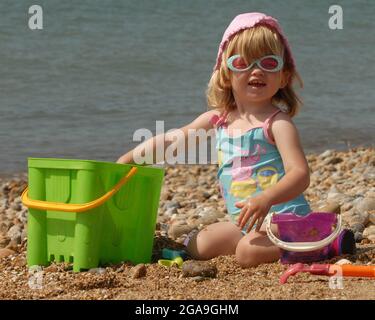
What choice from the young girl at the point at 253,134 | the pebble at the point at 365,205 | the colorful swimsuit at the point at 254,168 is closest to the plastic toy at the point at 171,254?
the young girl at the point at 253,134

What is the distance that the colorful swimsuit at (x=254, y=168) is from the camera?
3414mm

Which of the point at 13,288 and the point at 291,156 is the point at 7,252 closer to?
the point at 13,288

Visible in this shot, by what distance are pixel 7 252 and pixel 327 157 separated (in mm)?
3444

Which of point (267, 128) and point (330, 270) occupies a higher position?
point (267, 128)

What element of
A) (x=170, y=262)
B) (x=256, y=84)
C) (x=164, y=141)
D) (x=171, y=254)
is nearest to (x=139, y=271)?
(x=170, y=262)

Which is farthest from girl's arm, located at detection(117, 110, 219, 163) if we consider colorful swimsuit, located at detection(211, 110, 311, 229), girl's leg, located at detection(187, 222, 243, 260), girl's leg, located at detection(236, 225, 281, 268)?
girl's leg, located at detection(236, 225, 281, 268)

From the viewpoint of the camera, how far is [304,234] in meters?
3.24

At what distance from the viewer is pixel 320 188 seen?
543 cm

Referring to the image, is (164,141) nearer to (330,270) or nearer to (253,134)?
(253,134)

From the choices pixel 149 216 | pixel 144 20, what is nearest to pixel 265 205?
pixel 149 216

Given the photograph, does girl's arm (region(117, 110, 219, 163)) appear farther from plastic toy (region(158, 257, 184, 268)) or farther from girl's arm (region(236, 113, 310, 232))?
plastic toy (region(158, 257, 184, 268))

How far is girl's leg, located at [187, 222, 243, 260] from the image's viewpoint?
11.3 ft

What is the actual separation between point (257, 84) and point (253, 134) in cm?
20

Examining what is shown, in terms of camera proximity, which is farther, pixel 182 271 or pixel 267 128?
pixel 267 128
